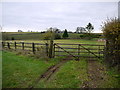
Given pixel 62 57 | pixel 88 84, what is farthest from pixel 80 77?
pixel 62 57

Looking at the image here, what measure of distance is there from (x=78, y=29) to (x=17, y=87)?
57.6 meters

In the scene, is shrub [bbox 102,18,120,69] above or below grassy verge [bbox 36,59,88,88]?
above

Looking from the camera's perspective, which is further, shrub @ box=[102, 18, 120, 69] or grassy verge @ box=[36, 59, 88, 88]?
shrub @ box=[102, 18, 120, 69]

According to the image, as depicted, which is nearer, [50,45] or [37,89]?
[37,89]

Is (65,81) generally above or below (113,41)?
below

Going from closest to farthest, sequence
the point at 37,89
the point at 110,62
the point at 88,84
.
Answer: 1. the point at 37,89
2. the point at 88,84
3. the point at 110,62

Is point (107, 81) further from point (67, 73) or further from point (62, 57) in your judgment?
point (62, 57)

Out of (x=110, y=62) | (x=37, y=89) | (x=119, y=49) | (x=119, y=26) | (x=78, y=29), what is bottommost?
(x=37, y=89)

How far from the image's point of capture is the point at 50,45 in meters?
10.1

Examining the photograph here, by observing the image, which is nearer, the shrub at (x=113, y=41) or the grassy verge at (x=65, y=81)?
the grassy verge at (x=65, y=81)

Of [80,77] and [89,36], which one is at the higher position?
[89,36]

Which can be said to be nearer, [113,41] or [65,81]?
[65,81]

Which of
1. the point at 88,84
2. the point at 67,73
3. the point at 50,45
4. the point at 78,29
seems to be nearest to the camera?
the point at 88,84

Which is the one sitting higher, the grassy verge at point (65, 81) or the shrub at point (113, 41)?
Answer: the shrub at point (113, 41)
